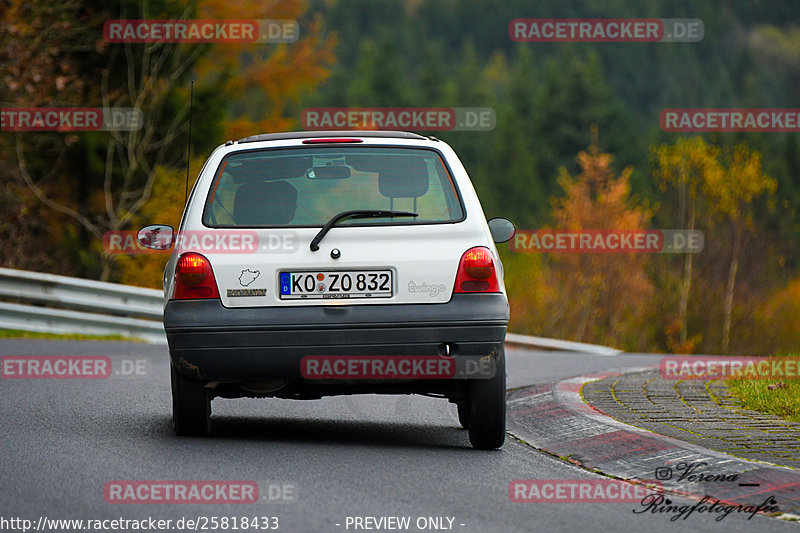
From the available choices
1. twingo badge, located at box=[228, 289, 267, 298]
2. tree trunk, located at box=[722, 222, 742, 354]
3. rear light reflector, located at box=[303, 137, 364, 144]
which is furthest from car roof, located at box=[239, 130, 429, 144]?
tree trunk, located at box=[722, 222, 742, 354]

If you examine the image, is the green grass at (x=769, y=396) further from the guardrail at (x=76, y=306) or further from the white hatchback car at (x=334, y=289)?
the guardrail at (x=76, y=306)

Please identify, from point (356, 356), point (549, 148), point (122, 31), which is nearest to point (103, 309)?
point (356, 356)

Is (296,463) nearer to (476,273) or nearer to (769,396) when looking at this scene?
(476,273)

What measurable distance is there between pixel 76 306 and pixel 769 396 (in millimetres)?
9852

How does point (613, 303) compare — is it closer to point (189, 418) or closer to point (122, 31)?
point (122, 31)

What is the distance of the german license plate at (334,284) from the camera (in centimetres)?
671

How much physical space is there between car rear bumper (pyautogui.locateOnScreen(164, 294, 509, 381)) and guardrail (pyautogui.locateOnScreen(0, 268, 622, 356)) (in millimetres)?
9144

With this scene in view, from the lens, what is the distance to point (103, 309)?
52.1ft

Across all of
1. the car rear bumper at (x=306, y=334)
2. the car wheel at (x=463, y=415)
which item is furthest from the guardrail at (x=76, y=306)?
the car rear bumper at (x=306, y=334)

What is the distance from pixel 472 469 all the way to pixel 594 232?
1461 inches

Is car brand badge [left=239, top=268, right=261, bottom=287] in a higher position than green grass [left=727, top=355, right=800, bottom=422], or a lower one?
higher

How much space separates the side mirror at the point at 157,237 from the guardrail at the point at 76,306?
8.24 metres

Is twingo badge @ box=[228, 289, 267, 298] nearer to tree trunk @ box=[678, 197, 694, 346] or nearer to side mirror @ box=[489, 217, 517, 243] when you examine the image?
side mirror @ box=[489, 217, 517, 243]

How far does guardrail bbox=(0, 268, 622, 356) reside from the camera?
617 inches
